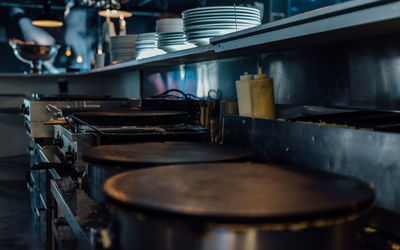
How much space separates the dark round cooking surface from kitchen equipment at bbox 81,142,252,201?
120 millimetres

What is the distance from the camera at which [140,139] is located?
1.46 meters

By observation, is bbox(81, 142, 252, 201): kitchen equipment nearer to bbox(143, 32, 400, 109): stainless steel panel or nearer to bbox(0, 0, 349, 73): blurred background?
bbox(143, 32, 400, 109): stainless steel panel

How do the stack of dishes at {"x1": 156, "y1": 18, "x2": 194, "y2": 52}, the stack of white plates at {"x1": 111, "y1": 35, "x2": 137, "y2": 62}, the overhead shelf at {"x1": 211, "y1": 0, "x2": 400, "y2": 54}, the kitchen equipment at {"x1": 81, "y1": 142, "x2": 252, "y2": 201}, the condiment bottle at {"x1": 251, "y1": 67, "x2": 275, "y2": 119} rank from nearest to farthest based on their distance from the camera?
the overhead shelf at {"x1": 211, "y1": 0, "x2": 400, "y2": 54}, the kitchen equipment at {"x1": 81, "y1": 142, "x2": 252, "y2": 201}, the condiment bottle at {"x1": 251, "y1": 67, "x2": 275, "y2": 119}, the stack of dishes at {"x1": 156, "y1": 18, "x2": 194, "y2": 52}, the stack of white plates at {"x1": 111, "y1": 35, "x2": 137, "y2": 62}

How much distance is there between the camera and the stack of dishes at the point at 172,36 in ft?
6.55

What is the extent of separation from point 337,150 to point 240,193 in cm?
35

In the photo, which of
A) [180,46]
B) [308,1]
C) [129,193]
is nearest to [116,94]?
[180,46]

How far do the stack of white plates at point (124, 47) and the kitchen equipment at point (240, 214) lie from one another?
85.8 inches

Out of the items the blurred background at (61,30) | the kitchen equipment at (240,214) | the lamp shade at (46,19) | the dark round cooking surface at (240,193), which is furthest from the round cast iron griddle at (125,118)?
the blurred background at (61,30)

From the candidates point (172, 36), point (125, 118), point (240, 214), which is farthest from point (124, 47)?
point (240, 214)

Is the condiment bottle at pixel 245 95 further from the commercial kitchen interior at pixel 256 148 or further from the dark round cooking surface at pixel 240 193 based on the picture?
the dark round cooking surface at pixel 240 193

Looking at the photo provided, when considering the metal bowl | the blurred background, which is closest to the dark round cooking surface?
the metal bowl

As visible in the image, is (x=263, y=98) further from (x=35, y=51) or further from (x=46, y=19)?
(x=46, y=19)

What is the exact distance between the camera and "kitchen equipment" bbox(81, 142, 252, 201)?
1.03 m

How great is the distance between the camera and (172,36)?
201cm
